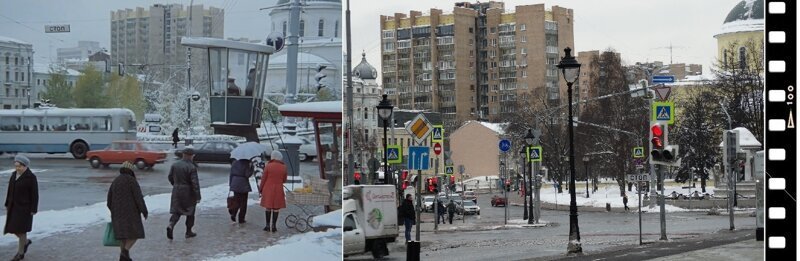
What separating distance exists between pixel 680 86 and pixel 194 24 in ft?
39.3

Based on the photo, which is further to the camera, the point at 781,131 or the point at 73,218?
the point at 73,218

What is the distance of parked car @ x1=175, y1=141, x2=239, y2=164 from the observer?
19.7 ft

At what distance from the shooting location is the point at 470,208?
2541 cm

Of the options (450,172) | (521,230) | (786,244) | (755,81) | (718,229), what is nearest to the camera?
(786,244)

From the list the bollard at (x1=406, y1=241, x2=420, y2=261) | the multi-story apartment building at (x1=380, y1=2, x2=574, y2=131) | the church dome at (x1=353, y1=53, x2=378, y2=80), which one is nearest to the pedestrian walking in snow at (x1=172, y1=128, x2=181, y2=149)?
the bollard at (x1=406, y1=241, x2=420, y2=261)

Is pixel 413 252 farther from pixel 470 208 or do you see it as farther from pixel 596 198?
pixel 596 198

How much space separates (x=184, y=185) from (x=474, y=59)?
1873 centimetres

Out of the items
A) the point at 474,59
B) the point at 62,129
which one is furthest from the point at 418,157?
the point at 474,59

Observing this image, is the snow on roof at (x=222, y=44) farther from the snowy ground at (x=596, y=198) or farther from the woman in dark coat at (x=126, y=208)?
the snowy ground at (x=596, y=198)

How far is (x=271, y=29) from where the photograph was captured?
606cm

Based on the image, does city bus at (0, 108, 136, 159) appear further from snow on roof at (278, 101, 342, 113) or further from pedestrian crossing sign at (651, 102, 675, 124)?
pedestrian crossing sign at (651, 102, 675, 124)

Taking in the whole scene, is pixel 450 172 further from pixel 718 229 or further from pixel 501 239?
pixel 718 229

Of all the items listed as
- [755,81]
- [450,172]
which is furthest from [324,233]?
[450,172]

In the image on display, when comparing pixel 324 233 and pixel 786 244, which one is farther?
pixel 324 233
